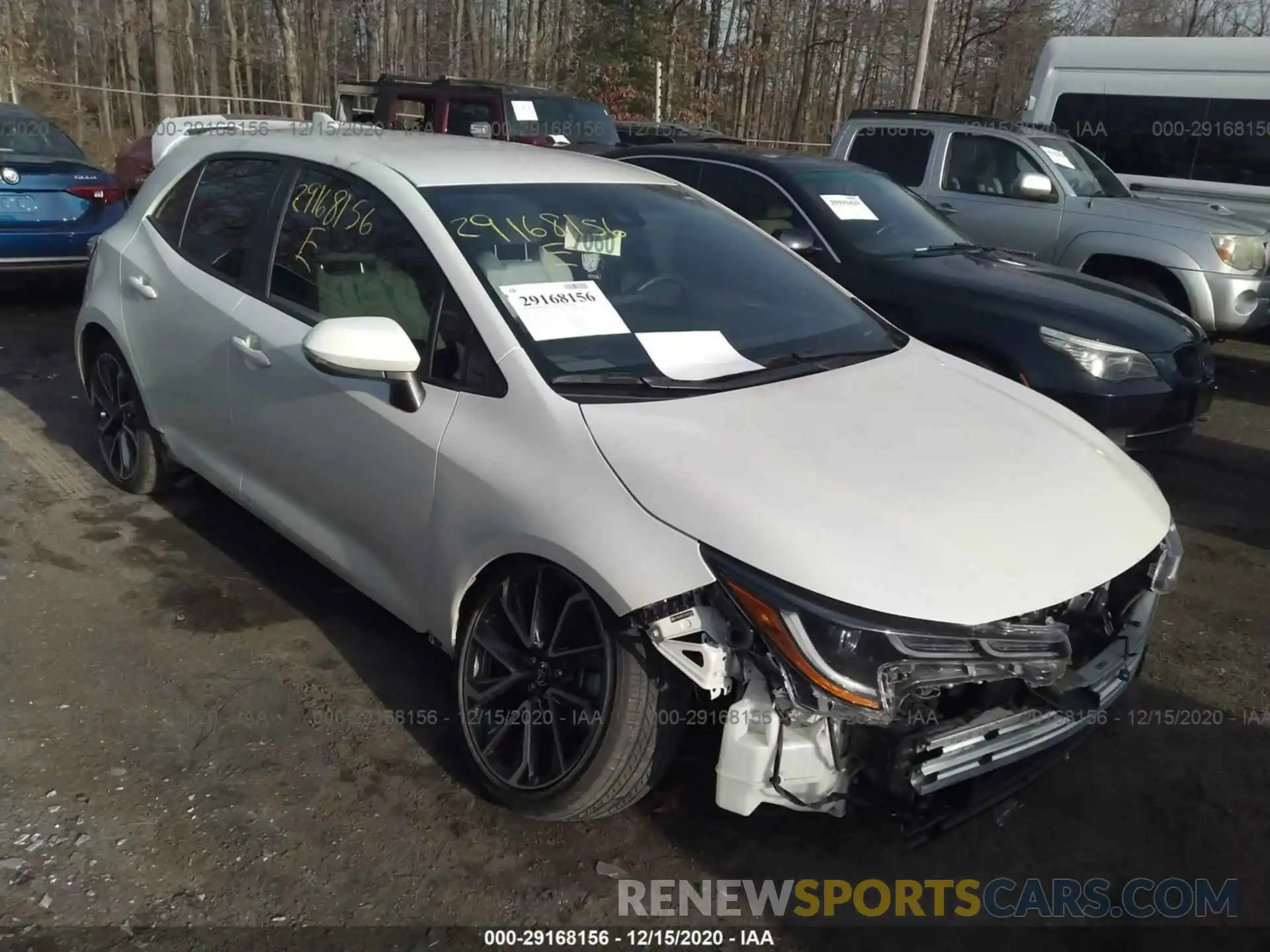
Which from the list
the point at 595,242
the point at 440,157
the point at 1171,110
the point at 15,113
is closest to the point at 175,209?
the point at 440,157

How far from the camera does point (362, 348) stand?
2846 millimetres

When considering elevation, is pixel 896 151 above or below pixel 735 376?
above

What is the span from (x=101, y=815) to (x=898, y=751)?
2.09m

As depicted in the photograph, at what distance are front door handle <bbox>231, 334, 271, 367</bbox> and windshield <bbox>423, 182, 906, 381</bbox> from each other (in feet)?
2.73

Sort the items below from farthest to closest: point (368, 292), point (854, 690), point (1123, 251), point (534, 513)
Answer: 1. point (1123, 251)
2. point (368, 292)
3. point (534, 513)
4. point (854, 690)

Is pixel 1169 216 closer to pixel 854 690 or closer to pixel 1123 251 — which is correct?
pixel 1123 251

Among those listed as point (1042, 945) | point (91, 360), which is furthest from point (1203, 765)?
point (91, 360)

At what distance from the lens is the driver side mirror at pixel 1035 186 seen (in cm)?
791

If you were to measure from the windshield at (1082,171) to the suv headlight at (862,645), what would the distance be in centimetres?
698

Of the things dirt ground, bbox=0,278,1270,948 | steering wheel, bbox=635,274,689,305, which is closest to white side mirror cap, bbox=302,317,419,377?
steering wheel, bbox=635,274,689,305

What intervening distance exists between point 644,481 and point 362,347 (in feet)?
2.98

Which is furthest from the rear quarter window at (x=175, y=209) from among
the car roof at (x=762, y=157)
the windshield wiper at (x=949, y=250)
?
the windshield wiper at (x=949, y=250)

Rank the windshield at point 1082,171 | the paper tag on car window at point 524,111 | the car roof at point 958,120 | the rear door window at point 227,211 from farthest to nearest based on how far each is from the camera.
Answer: the paper tag on car window at point 524,111 → the car roof at point 958,120 → the windshield at point 1082,171 → the rear door window at point 227,211

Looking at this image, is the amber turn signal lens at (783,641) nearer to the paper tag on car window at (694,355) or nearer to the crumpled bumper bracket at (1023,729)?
the crumpled bumper bracket at (1023,729)
